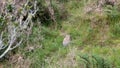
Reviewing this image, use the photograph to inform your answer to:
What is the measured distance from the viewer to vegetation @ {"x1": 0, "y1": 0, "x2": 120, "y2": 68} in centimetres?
502

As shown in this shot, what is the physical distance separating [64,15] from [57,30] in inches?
16.0

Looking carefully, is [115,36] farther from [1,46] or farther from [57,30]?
[1,46]

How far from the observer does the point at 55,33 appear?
18.6 feet

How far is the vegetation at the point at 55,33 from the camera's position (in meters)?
5.02

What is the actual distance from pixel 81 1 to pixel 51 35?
110cm

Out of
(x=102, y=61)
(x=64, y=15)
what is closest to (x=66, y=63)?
(x=102, y=61)

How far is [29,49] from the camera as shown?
525 cm

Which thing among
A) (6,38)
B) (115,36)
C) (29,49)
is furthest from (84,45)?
(6,38)

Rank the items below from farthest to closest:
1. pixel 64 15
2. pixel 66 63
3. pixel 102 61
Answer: pixel 64 15, pixel 66 63, pixel 102 61

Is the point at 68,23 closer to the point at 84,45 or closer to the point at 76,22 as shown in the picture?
the point at 76,22

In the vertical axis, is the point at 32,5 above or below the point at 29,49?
above

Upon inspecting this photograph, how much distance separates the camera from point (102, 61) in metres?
4.36

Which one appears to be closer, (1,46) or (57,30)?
(1,46)

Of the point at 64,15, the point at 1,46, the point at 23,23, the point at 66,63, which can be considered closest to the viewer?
the point at 66,63
